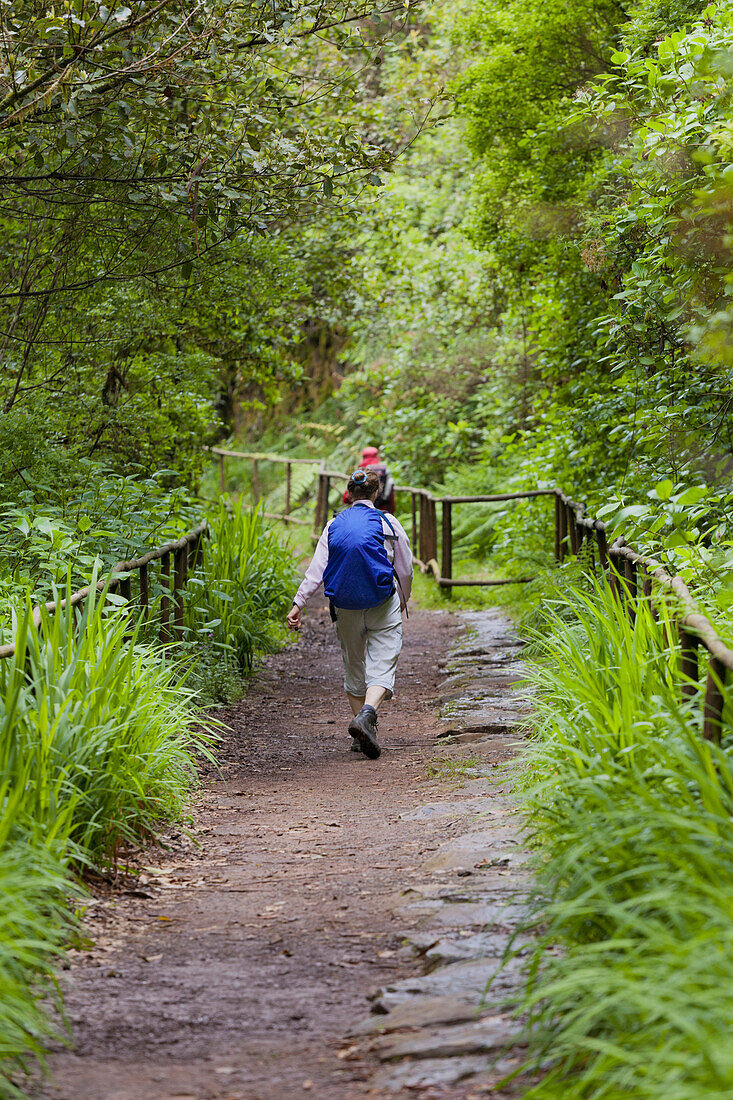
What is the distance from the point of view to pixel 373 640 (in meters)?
7.11

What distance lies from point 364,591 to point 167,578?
1.53 metres

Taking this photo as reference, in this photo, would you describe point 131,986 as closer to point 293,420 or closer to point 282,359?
point 282,359

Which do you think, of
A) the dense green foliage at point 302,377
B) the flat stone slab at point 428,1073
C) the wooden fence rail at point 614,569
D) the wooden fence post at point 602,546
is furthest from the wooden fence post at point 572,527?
the flat stone slab at point 428,1073

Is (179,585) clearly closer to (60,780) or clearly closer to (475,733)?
(475,733)

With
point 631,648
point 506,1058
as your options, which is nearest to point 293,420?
point 631,648

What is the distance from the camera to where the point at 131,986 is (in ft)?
11.0

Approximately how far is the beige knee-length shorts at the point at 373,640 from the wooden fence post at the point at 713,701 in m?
3.67

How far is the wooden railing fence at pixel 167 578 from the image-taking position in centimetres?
593

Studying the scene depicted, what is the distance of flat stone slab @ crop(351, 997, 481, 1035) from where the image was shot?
2965 mm

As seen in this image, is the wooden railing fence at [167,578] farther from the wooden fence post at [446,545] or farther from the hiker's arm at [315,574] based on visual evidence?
the wooden fence post at [446,545]

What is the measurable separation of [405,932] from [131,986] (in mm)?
875

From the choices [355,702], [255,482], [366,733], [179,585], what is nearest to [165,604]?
[179,585]

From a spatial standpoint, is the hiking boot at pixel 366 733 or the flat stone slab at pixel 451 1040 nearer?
the flat stone slab at pixel 451 1040

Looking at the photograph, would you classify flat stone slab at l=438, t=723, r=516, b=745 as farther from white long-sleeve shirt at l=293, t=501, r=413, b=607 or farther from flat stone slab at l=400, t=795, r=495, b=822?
flat stone slab at l=400, t=795, r=495, b=822
